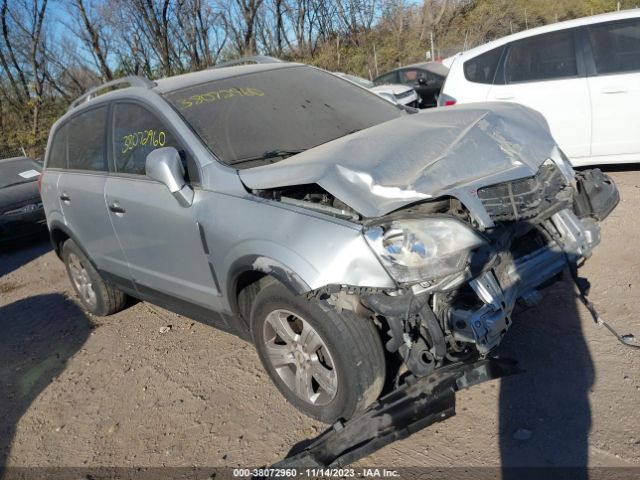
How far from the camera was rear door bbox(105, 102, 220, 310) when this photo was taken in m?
3.35

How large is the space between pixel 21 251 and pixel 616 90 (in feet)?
27.1

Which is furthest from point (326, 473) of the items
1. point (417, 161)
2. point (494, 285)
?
point (417, 161)

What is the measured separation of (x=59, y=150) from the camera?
4926 millimetres

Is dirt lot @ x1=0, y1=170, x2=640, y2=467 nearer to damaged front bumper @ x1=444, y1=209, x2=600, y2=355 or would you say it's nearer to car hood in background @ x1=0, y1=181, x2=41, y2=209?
damaged front bumper @ x1=444, y1=209, x2=600, y2=355

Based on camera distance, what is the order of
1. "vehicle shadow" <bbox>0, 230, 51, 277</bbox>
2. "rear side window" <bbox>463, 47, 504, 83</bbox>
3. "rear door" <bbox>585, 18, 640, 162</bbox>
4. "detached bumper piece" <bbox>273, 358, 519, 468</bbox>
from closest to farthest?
"detached bumper piece" <bbox>273, 358, 519, 468</bbox> → "rear door" <bbox>585, 18, 640, 162</bbox> → "rear side window" <bbox>463, 47, 504, 83</bbox> → "vehicle shadow" <bbox>0, 230, 51, 277</bbox>

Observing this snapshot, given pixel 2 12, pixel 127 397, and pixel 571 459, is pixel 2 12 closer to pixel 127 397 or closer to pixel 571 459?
pixel 127 397

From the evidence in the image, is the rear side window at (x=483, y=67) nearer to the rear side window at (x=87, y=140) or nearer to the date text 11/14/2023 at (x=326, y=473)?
the rear side window at (x=87, y=140)

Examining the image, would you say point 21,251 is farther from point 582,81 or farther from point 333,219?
point 582,81

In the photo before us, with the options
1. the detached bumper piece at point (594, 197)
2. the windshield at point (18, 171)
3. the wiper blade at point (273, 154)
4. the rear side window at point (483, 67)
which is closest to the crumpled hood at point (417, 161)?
the wiper blade at point (273, 154)

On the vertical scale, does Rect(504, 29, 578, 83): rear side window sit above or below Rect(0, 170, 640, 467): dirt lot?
above

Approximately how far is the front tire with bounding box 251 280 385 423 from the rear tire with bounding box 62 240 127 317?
2234mm

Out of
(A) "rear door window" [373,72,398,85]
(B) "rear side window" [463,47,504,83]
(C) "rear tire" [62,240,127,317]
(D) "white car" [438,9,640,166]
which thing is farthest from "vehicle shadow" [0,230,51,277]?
(A) "rear door window" [373,72,398,85]

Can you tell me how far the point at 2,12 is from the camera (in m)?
23.7

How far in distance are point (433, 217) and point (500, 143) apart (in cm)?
74
